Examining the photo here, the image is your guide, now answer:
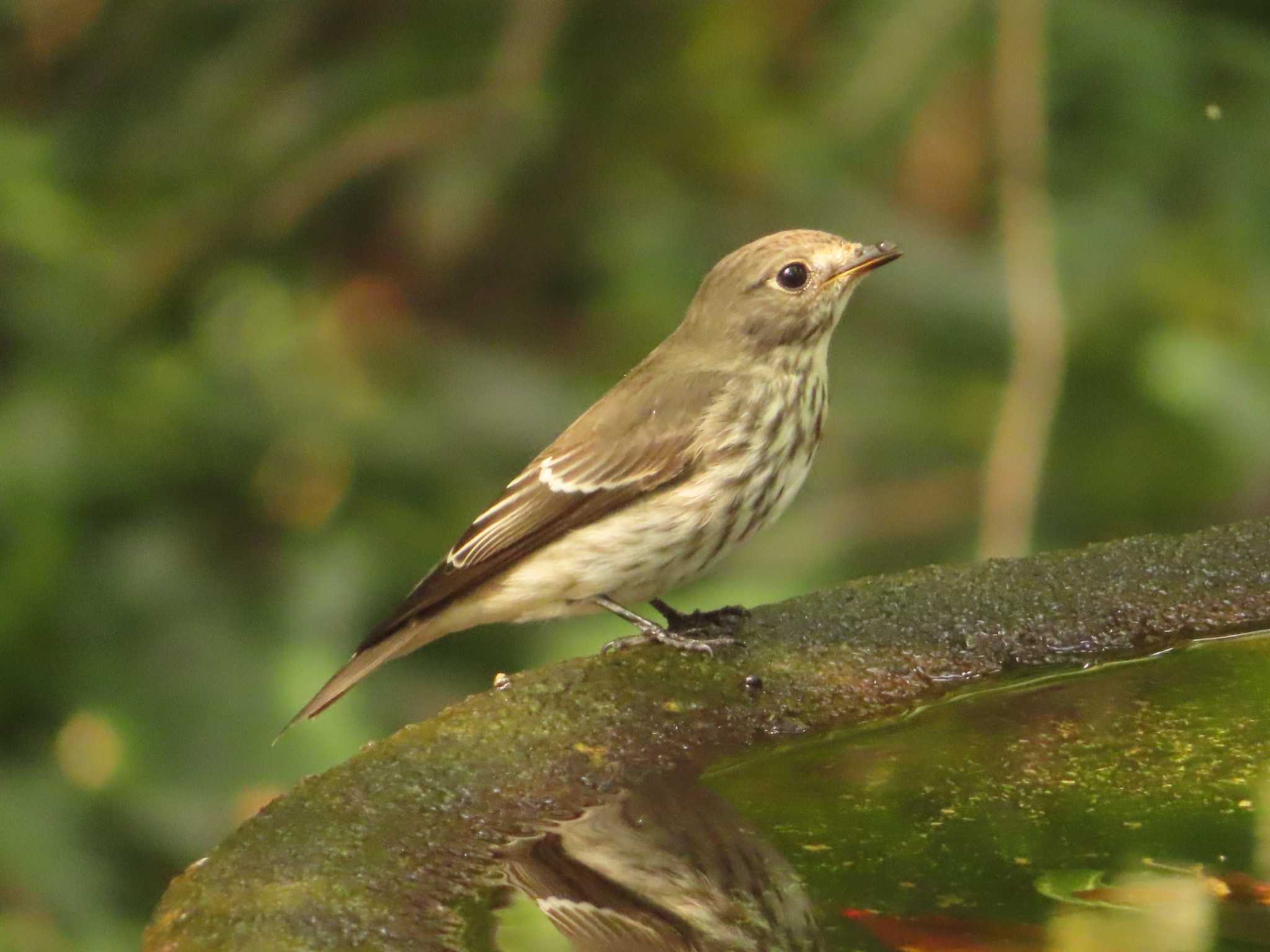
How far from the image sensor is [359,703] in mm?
4594

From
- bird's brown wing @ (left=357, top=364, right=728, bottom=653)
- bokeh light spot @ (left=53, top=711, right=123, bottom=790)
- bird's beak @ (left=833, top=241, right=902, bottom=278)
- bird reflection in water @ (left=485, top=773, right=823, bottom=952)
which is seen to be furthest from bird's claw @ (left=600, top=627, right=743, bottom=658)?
bokeh light spot @ (left=53, top=711, right=123, bottom=790)

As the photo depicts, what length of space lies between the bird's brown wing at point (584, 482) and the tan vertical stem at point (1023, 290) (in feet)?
3.78

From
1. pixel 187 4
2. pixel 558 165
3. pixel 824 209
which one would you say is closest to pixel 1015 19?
pixel 824 209

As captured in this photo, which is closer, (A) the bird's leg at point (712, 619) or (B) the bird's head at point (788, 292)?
(A) the bird's leg at point (712, 619)

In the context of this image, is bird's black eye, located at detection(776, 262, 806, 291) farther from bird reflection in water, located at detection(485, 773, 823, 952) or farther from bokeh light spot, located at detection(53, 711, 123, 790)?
bokeh light spot, located at detection(53, 711, 123, 790)

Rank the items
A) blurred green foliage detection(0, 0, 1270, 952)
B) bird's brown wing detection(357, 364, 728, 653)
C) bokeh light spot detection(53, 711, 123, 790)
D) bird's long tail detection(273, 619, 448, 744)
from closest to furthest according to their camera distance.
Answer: bird's long tail detection(273, 619, 448, 744)
bird's brown wing detection(357, 364, 728, 653)
bokeh light spot detection(53, 711, 123, 790)
blurred green foliage detection(0, 0, 1270, 952)

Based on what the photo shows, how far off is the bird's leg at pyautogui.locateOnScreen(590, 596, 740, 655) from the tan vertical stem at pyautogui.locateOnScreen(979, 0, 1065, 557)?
1.23 m

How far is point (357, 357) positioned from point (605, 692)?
297 cm

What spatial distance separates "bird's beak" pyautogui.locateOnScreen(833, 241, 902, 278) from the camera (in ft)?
11.5

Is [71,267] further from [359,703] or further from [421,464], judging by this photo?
[359,703]

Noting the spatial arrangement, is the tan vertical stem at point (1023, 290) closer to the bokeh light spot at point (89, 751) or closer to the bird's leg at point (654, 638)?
the bird's leg at point (654, 638)

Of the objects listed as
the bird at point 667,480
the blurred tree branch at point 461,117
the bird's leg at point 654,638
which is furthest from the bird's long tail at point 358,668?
the blurred tree branch at point 461,117

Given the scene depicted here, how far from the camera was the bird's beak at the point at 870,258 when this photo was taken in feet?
11.5

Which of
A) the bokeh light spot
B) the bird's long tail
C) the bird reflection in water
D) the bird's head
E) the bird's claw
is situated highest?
the bird's head
